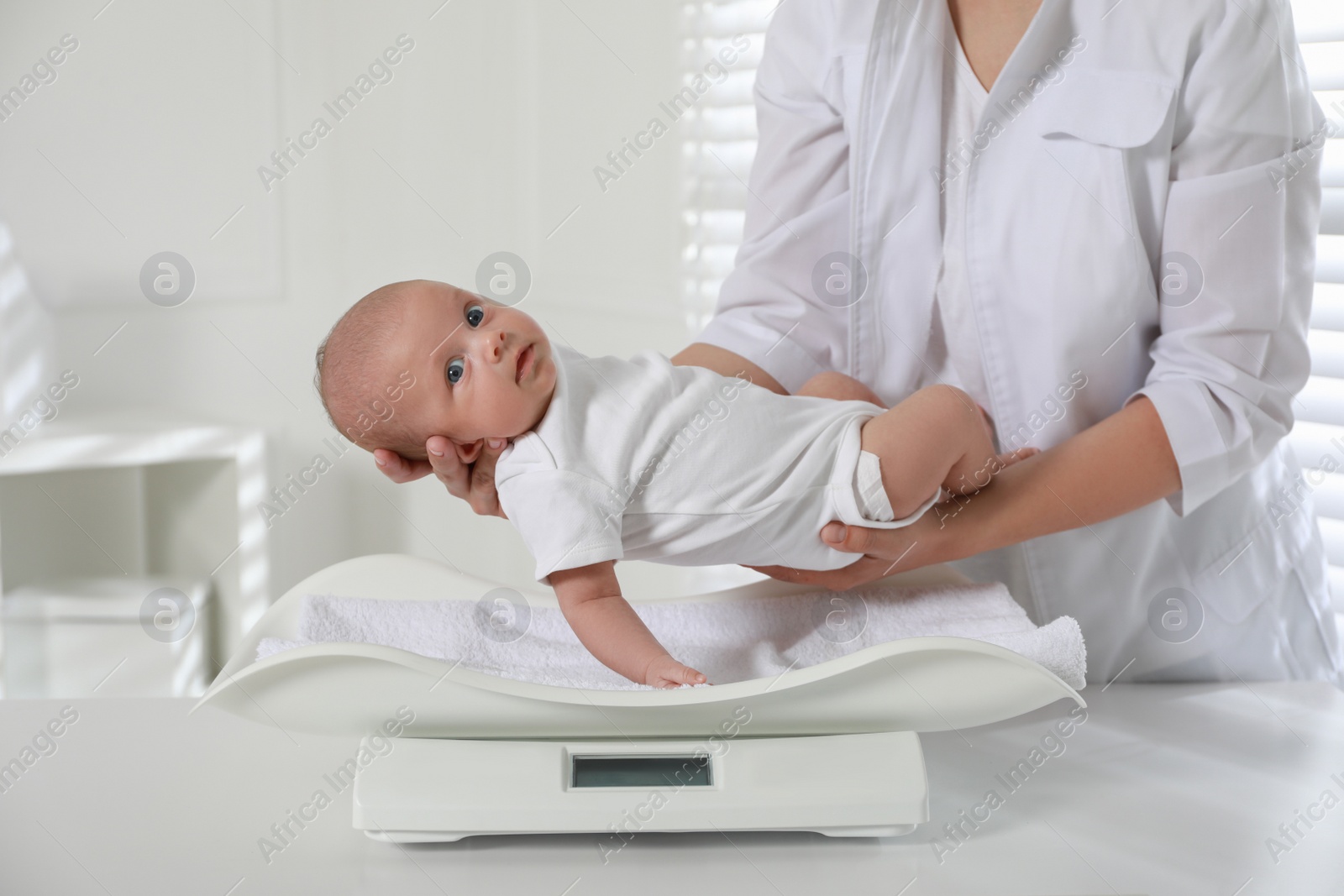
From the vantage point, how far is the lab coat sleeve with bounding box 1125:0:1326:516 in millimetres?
948

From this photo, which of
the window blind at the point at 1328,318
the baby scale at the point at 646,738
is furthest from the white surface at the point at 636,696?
→ the window blind at the point at 1328,318

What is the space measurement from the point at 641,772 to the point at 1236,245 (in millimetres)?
713

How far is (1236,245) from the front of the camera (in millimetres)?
964

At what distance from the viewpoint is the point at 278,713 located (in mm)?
709

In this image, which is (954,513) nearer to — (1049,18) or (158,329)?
(1049,18)

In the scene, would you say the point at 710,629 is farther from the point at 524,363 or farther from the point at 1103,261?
the point at 1103,261

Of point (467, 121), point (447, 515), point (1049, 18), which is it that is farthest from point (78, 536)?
point (1049, 18)

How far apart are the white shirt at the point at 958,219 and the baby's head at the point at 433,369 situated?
1.52 feet

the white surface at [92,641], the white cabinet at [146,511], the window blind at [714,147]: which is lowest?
the white surface at [92,641]

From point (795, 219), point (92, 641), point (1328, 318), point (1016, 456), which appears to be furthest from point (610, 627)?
point (92, 641)

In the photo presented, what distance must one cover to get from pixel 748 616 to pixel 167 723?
0.53 m

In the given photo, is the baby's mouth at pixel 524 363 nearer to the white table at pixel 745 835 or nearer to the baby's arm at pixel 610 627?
the baby's arm at pixel 610 627

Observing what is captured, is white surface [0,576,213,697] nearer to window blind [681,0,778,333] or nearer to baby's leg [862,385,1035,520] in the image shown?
window blind [681,0,778,333]

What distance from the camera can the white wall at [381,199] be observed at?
1992 millimetres
